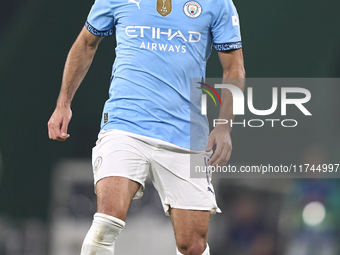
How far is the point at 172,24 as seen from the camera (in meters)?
3.69

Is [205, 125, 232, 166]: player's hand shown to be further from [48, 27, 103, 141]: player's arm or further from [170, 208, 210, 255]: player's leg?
[48, 27, 103, 141]: player's arm

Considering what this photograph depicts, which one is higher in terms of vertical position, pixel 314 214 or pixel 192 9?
pixel 192 9

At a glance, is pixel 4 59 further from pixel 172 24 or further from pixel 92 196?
pixel 172 24

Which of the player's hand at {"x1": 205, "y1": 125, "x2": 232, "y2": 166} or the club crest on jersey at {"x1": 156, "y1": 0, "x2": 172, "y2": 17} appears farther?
the club crest on jersey at {"x1": 156, "y1": 0, "x2": 172, "y2": 17}

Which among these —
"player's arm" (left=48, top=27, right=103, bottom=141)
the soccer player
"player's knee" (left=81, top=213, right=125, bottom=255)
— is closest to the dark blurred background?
"player's arm" (left=48, top=27, right=103, bottom=141)

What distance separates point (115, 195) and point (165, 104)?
696 millimetres

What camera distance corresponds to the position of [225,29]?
12.6 ft

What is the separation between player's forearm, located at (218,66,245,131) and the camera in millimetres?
3736

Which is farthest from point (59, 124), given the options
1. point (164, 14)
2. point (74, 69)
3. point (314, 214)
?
point (314, 214)

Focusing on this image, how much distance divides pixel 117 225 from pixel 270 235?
155 inches

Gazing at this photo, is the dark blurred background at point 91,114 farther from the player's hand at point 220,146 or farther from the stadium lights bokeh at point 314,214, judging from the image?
the player's hand at point 220,146

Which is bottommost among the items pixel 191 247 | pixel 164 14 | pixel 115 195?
pixel 191 247

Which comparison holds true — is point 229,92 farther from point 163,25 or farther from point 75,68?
point 75,68

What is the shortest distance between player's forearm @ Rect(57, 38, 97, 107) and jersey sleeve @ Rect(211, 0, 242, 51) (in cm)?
83
